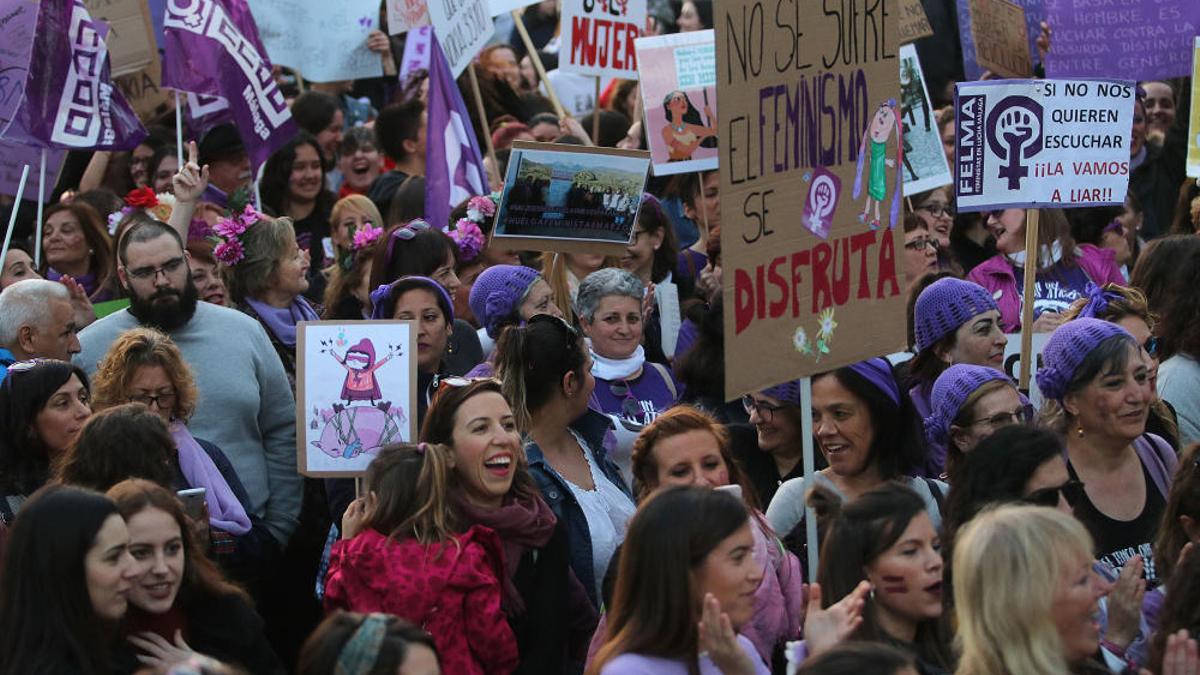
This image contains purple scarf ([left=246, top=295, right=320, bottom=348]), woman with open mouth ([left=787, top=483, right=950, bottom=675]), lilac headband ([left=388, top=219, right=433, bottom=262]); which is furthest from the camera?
lilac headband ([left=388, top=219, right=433, bottom=262])

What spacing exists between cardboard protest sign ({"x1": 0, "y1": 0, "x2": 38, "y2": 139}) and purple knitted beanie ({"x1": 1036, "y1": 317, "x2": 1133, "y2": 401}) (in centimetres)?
487

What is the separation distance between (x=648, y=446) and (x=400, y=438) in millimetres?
1007

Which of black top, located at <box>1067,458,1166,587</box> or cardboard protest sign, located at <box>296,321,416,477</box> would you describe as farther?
cardboard protest sign, located at <box>296,321,416,477</box>

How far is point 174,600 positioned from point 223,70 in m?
5.05

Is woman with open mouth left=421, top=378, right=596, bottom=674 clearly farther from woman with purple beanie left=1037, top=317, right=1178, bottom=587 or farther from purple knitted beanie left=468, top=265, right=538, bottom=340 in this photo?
purple knitted beanie left=468, top=265, right=538, bottom=340

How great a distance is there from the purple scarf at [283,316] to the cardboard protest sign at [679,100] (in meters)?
2.21

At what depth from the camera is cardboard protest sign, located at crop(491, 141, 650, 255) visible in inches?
315

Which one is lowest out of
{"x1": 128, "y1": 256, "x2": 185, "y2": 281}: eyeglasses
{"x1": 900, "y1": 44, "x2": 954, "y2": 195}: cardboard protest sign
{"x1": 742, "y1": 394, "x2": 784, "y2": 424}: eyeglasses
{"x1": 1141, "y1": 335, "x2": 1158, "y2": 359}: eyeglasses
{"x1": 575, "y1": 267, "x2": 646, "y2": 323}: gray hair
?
{"x1": 1141, "y1": 335, "x2": 1158, "y2": 359}: eyeglasses

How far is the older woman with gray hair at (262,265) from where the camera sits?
8.01 meters

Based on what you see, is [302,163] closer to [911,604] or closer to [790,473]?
[790,473]

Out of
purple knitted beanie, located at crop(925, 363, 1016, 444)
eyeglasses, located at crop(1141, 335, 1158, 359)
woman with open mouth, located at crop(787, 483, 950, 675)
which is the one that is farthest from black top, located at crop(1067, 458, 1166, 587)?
eyeglasses, located at crop(1141, 335, 1158, 359)

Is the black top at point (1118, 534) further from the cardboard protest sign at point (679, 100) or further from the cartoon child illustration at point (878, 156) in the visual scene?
the cardboard protest sign at point (679, 100)

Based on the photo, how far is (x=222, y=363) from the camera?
23.4ft

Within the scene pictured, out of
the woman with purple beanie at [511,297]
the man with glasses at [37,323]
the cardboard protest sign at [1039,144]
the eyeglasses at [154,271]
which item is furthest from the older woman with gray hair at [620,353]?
the man with glasses at [37,323]
